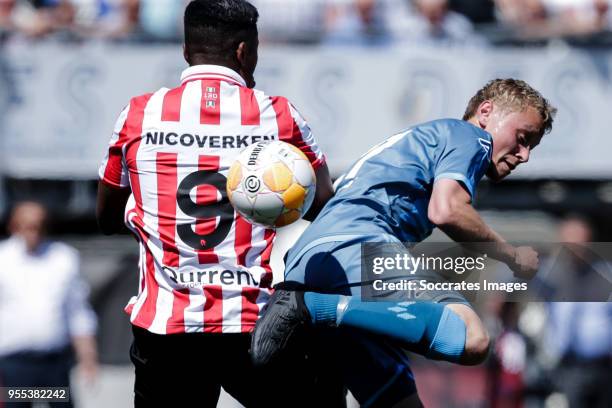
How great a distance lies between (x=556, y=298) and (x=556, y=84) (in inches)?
134

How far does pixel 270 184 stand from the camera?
4719 mm

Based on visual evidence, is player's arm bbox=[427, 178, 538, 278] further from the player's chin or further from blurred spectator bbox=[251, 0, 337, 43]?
blurred spectator bbox=[251, 0, 337, 43]

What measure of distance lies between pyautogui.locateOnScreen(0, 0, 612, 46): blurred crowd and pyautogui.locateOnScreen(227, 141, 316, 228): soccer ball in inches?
297

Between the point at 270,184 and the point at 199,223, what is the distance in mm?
357

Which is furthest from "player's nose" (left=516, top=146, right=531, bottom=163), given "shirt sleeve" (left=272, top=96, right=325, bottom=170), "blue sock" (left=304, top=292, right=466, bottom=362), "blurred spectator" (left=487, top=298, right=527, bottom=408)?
"blurred spectator" (left=487, top=298, right=527, bottom=408)

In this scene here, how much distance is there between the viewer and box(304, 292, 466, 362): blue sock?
16.1 ft

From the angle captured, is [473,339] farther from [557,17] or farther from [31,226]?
[557,17]

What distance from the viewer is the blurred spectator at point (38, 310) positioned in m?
8.43

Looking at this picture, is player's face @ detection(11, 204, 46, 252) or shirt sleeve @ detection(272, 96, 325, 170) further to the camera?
player's face @ detection(11, 204, 46, 252)

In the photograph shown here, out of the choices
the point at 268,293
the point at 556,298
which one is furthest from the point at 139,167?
the point at 556,298

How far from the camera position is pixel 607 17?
12359mm

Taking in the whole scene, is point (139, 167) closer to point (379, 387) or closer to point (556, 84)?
point (379, 387)

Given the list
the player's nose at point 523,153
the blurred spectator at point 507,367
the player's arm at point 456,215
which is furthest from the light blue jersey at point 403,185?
Result: the blurred spectator at point 507,367

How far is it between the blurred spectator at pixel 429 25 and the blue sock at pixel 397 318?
767cm
